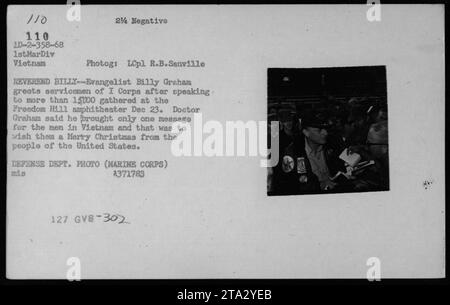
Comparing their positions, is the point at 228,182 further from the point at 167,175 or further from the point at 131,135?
the point at 131,135

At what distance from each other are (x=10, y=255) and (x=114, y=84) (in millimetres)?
498

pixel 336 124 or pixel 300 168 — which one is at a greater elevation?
pixel 336 124

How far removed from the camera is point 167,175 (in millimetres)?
1082

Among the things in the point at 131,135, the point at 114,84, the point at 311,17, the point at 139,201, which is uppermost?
the point at 311,17

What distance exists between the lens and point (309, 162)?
3.56ft

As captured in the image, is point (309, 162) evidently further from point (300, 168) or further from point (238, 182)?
point (238, 182)

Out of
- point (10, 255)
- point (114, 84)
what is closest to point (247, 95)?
point (114, 84)

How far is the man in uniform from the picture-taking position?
3.55ft

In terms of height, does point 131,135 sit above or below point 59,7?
below

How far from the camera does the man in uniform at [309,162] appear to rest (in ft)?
3.55

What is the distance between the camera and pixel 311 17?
1.08m

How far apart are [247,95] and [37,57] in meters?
0.52

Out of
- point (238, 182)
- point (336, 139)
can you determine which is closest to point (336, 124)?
point (336, 139)

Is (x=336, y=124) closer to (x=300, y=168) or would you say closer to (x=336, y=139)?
(x=336, y=139)
